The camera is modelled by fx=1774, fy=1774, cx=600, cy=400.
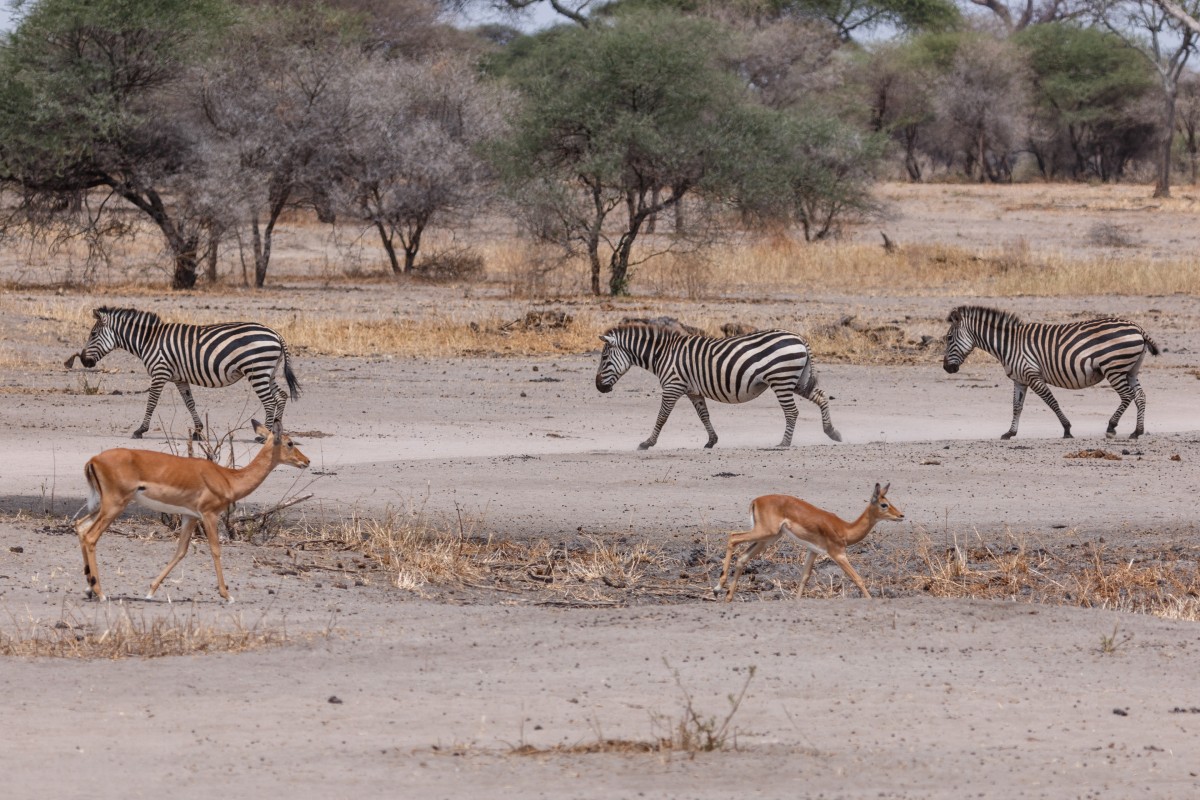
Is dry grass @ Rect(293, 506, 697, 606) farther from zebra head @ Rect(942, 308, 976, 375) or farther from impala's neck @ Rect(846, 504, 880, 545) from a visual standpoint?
zebra head @ Rect(942, 308, 976, 375)

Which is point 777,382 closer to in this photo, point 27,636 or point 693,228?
point 27,636

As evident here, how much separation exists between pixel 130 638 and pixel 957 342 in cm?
1228

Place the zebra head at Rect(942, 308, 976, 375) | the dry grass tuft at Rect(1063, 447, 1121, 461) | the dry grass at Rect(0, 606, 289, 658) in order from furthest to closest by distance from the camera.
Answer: the zebra head at Rect(942, 308, 976, 375) < the dry grass tuft at Rect(1063, 447, 1121, 461) < the dry grass at Rect(0, 606, 289, 658)

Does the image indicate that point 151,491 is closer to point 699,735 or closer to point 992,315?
A: point 699,735

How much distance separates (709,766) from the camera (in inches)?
233

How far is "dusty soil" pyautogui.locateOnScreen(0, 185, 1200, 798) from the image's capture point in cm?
592

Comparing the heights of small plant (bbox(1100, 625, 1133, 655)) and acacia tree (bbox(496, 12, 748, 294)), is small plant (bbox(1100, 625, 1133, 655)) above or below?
below

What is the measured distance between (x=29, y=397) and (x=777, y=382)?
24.9 feet

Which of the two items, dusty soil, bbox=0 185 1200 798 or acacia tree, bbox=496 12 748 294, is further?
acacia tree, bbox=496 12 748 294

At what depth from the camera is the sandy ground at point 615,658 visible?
5895 mm

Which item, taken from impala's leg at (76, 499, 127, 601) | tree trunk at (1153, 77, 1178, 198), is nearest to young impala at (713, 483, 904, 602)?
impala's leg at (76, 499, 127, 601)

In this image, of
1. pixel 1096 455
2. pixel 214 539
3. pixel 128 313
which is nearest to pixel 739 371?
pixel 1096 455

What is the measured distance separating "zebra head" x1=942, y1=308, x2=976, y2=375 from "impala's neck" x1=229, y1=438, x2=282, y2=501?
34.7 feet

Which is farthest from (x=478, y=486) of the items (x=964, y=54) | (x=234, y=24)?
(x=964, y=54)
